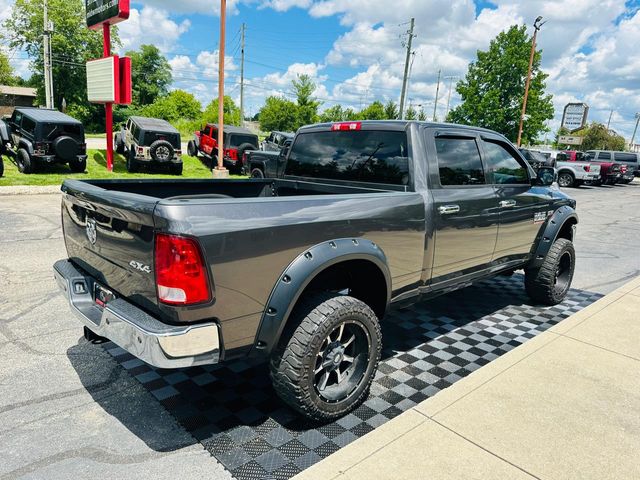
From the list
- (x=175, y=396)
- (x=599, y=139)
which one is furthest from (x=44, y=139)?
(x=599, y=139)

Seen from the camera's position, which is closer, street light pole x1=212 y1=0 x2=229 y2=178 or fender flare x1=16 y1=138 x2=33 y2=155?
fender flare x1=16 y1=138 x2=33 y2=155

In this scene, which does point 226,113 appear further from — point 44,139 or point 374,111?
point 44,139

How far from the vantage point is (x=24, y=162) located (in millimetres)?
13789

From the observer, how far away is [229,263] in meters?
2.22

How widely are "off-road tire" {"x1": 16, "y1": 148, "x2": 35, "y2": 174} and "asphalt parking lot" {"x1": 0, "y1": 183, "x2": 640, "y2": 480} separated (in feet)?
33.5

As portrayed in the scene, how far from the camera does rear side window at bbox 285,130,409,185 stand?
11.4 ft

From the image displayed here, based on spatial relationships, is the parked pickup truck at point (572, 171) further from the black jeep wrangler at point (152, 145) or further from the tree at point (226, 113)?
the tree at point (226, 113)

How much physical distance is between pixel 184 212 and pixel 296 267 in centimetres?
69

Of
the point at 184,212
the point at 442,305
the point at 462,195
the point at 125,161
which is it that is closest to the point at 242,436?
the point at 184,212

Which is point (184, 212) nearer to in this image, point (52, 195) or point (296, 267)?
point (296, 267)

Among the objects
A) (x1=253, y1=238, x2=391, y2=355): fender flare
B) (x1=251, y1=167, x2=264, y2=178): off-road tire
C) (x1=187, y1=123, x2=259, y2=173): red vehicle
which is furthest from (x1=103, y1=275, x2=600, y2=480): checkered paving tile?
(x1=187, y1=123, x2=259, y2=173): red vehicle

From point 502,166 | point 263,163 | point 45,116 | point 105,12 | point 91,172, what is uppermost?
point 105,12

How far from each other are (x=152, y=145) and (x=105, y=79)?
2.63 meters

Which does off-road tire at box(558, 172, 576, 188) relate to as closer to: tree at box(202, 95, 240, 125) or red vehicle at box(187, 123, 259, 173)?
red vehicle at box(187, 123, 259, 173)
